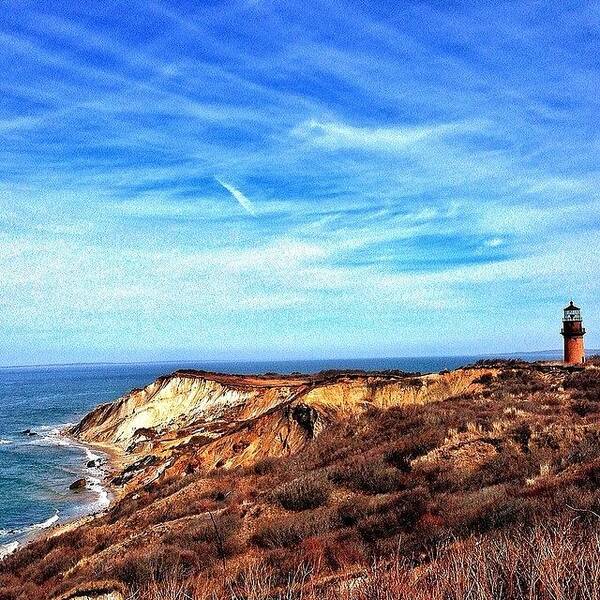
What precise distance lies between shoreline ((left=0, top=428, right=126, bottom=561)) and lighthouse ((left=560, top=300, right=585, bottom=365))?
30.8m

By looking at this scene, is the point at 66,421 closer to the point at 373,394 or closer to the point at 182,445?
the point at 182,445

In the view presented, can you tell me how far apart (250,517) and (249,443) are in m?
14.9

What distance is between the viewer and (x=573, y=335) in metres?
38.3

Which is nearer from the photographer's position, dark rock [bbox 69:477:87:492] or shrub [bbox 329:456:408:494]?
shrub [bbox 329:456:408:494]

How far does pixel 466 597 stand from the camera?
19.6ft

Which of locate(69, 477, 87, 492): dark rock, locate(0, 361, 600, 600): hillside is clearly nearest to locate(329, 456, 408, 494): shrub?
locate(0, 361, 600, 600): hillside

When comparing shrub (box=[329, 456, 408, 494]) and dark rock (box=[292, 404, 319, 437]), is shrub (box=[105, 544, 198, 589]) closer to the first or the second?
shrub (box=[329, 456, 408, 494])

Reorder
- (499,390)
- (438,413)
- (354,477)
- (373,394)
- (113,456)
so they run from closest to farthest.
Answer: (354,477) → (438,413) → (499,390) → (373,394) → (113,456)

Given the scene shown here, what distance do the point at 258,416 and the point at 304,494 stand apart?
18.6m

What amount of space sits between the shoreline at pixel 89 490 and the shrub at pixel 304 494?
12.3 m

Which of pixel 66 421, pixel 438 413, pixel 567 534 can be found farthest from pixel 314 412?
Result: pixel 66 421

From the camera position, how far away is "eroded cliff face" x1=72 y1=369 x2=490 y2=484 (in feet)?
104

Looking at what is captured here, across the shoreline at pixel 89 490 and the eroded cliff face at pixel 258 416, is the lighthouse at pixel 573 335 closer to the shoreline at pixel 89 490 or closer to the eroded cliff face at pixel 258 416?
the eroded cliff face at pixel 258 416

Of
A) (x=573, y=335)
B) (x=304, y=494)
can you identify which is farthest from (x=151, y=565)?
(x=573, y=335)
